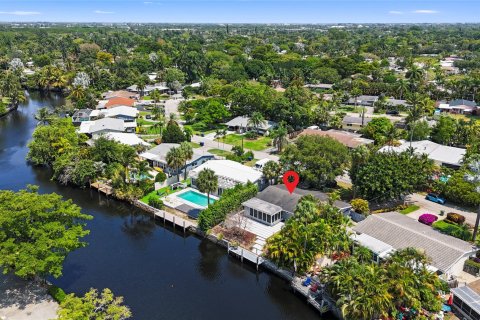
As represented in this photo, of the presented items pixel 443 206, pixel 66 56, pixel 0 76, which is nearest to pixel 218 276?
pixel 443 206

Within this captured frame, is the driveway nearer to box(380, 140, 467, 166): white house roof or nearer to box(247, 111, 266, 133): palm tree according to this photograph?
box(380, 140, 467, 166): white house roof

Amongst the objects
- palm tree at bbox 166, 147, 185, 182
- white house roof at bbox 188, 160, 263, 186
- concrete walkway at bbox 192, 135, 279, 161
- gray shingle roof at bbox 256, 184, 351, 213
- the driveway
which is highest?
palm tree at bbox 166, 147, 185, 182

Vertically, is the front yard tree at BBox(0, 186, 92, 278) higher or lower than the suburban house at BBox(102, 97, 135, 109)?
higher

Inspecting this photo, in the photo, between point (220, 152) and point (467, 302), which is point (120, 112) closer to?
point (220, 152)

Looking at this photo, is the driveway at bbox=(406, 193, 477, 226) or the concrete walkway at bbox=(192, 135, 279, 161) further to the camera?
the concrete walkway at bbox=(192, 135, 279, 161)

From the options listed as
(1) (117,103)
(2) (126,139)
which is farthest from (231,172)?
(1) (117,103)

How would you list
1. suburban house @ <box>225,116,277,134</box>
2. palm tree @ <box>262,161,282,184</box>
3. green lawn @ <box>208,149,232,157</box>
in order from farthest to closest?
suburban house @ <box>225,116,277,134</box>
green lawn @ <box>208,149,232,157</box>
palm tree @ <box>262,161,282,184</box>

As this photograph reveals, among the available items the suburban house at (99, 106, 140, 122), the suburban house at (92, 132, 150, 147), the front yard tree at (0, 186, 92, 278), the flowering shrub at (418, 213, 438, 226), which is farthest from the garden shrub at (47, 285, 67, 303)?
the suburban house at (99, 106, 140, 122)

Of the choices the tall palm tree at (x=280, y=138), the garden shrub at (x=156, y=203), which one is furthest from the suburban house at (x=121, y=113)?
the garden shrub at (x=156, y=203)
